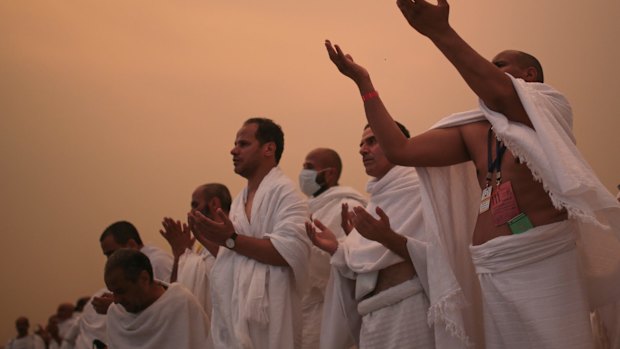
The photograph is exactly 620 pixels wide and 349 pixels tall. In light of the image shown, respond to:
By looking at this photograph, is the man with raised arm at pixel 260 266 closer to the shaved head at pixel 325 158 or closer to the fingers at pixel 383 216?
the fingers at pixel 383 216

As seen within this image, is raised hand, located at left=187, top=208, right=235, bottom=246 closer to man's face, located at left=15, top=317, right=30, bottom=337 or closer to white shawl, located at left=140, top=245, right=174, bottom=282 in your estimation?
white shawl, located at left=140, top=245, right=174, bottom=282

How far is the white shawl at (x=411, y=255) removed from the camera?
2895 mm

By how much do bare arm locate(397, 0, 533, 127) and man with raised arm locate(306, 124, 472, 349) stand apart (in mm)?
670

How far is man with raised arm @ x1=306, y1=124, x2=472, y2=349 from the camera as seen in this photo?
9.73ft

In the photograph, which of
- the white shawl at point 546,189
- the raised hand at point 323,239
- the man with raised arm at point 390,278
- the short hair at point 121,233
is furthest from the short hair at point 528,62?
the short hair at point 121,233

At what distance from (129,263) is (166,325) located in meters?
0.42

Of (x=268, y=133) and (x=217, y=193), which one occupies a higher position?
(x=268, y=133)

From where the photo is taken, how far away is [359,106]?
820 cm

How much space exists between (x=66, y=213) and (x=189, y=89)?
2.10 meters

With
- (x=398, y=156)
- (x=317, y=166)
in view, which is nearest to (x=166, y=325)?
(x=317, y=166)

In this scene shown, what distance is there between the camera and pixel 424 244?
130 inches

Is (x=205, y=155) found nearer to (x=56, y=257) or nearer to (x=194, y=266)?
(x=56, y=257)

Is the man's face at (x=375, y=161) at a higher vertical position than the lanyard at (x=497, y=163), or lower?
higher

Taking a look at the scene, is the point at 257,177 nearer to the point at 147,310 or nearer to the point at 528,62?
the point at 147,310
